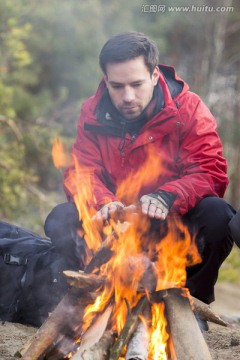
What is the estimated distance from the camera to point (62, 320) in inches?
127

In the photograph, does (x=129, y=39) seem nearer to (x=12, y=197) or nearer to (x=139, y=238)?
(x=139, y=238)

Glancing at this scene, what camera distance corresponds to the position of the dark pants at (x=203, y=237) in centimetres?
380

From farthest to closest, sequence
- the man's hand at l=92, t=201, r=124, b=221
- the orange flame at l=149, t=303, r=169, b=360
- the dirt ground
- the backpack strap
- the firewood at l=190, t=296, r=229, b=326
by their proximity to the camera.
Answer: the backpack strap < the man's hand at l=92, t=201, r=124, b=221 < the dirt ground < the firewood at l=190, t=296, r=229, b=326 < the orange flame at l=149, t=303, r=169, b=360

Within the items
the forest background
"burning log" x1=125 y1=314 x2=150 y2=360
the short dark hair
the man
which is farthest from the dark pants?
the forest background

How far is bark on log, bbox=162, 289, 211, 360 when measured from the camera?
3006mm

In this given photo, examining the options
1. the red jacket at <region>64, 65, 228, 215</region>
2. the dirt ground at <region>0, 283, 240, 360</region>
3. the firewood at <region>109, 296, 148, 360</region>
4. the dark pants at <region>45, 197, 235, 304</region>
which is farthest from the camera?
the red jacket at <region>64, 65, 228, 215</region>

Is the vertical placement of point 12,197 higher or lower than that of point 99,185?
lower

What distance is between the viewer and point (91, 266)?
10.9 ft

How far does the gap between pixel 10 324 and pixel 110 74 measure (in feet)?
5.54

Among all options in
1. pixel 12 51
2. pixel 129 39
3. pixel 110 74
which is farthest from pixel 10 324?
pixel 12 51

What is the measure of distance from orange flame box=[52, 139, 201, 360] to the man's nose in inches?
13.9

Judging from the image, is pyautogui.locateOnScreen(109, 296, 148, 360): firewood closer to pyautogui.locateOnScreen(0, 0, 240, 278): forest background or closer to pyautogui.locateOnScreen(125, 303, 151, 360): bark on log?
pyautogui.locateOnScreen(125, 303, 151, 360): bark on log

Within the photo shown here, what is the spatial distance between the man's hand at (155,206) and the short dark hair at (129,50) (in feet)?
2.93

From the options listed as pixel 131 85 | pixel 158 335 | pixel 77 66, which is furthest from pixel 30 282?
pixel 77 66
